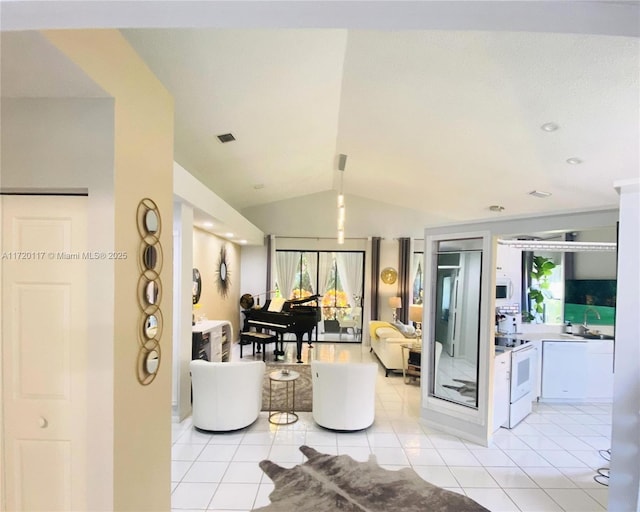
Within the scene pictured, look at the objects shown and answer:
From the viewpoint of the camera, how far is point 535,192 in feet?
18.2

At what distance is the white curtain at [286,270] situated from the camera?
347 inches

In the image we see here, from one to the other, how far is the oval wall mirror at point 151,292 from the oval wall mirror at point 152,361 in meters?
0.29

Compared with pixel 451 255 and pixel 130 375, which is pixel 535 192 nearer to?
pixel 451 255

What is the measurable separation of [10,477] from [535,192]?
22.4 ft

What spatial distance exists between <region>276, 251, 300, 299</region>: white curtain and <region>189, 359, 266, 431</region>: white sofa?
5203 millimetres

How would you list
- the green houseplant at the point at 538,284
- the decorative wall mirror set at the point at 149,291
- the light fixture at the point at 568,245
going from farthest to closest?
1. the green houseplant at the point at 538,284
2. the light fixture at the point at 568,245
3. the decorative wall mirror set at the point at 149,291

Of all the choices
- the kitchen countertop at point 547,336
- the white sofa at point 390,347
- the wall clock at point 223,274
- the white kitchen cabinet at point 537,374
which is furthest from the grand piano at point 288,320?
the white kitchen cabinet at point 537,374

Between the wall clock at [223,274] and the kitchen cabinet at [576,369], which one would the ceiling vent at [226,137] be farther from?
the kitchen cabinet at [576,369]

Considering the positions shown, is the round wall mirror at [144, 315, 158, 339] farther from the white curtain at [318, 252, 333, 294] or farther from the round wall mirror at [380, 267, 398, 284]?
the round wall mirror at [380, 267, 398, 284]

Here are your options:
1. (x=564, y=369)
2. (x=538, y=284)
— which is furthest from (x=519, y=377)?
(x=538, y=284)

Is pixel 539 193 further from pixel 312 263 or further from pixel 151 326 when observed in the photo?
pixel 151 326

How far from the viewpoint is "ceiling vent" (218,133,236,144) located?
448 centimetres

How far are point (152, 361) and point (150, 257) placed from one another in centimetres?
60

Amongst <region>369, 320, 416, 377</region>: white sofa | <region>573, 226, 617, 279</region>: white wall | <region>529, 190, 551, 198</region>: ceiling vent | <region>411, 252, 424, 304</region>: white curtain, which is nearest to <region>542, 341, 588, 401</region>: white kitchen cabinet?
<region>369, 320, 416, 377</region>: white sofa
